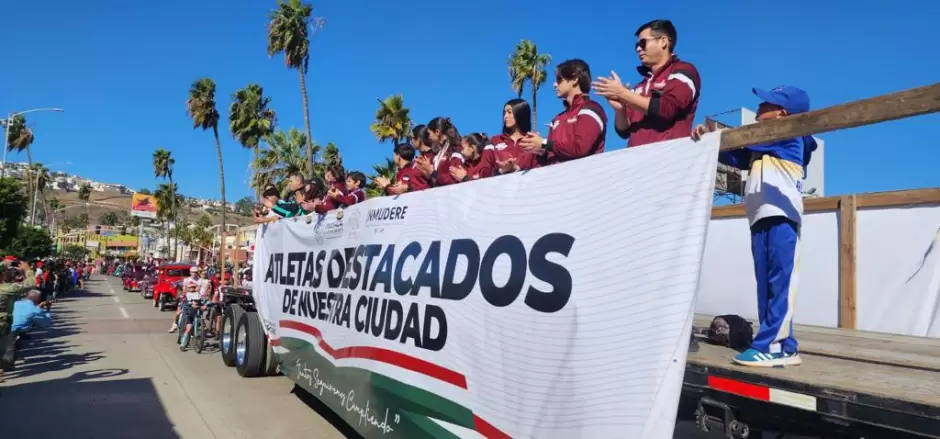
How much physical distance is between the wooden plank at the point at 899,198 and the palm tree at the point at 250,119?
31416 mm

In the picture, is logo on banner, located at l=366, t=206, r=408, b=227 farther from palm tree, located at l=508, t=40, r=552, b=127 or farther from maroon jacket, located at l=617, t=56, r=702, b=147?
palm tree, located at l=508, t=40, r=552, b=127

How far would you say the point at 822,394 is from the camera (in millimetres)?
2252

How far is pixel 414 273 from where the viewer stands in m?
3.84

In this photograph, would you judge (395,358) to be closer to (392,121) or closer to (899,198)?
(899,198)

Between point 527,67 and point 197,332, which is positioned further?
point 527,67

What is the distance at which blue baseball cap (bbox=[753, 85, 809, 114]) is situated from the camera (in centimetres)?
303

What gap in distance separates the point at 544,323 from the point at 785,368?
42.4 inches

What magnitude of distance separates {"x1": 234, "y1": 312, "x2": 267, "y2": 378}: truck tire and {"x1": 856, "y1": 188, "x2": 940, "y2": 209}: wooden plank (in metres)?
7.33

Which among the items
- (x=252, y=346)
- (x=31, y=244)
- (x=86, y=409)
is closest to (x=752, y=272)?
(x=252, y=346)

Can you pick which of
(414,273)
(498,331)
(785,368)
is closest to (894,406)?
(785,368)

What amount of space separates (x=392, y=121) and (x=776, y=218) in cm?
2513

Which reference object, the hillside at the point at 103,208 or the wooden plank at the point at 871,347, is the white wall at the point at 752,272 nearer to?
the wooden plank at the point at 871,347

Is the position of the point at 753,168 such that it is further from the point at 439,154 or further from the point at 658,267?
the point at 439,154

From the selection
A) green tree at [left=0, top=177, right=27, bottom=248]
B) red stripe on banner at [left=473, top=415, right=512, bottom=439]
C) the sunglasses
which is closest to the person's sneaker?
red stripe on banner at [left=473, top=415, right=512, bottom=439]
